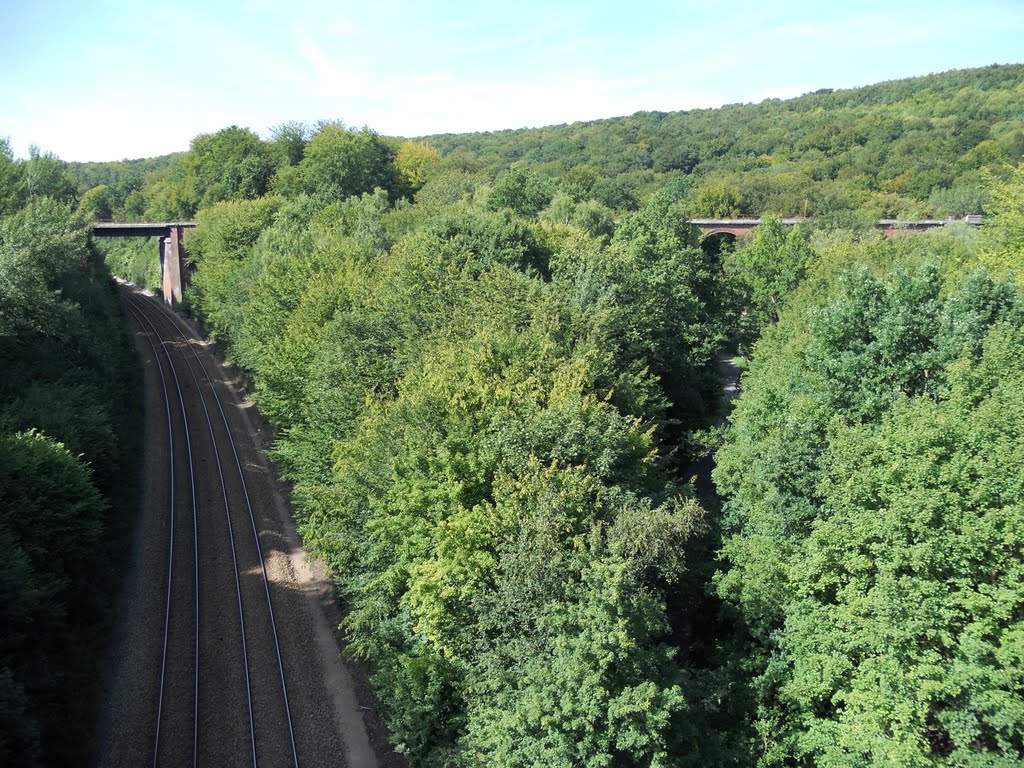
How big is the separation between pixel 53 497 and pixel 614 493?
17.6m

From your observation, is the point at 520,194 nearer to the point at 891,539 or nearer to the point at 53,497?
the point at 53,497

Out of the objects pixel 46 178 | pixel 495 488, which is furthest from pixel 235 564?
pixel 46 178

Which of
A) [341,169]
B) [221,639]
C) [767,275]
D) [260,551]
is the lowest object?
[221,639]

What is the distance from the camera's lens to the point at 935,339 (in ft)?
66.2

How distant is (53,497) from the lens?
20891mm

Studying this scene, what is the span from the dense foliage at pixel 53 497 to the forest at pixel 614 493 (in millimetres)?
180

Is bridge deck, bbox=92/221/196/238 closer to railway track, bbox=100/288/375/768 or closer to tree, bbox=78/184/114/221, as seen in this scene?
railway track, bbox=100/288/375/768

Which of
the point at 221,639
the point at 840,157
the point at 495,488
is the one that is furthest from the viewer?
the point at 840,157

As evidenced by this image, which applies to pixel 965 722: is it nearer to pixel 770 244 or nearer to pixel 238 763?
pixel 238 763

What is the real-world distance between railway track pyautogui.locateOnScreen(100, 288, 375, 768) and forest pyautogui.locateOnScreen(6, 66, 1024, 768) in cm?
202

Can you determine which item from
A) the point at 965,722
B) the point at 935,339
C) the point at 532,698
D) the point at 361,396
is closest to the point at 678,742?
the point at 532,698

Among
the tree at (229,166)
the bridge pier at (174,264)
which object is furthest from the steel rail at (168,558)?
the tree at (229,166)

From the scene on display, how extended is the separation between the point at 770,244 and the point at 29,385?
44.1m

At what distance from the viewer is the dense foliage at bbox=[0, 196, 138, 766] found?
1669cm
